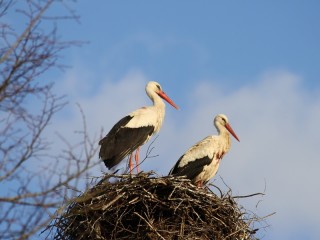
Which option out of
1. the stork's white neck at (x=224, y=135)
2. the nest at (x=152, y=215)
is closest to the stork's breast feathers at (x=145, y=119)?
the stork's white neck at (x=224, y=135)

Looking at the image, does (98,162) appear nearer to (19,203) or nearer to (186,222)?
(19,203)

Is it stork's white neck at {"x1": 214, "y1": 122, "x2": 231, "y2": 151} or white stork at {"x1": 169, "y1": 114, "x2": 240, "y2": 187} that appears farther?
stork's white neck at {"x1": 214, "y1": 122, "x2": 231, "y2": 151}

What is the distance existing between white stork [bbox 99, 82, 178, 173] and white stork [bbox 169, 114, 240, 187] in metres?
0.73

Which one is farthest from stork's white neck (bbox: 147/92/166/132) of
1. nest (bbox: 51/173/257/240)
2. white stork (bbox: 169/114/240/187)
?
nest (bbox: 51/173/257/240)

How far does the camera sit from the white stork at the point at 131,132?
1110cm

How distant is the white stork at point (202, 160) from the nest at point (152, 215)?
1.70m

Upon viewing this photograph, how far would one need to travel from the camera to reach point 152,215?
30.5 feet

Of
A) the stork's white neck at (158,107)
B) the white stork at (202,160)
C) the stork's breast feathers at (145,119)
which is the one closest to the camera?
the white stork at (202,160)

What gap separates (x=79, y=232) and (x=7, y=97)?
18.3 feet

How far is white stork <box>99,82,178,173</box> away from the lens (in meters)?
11.1

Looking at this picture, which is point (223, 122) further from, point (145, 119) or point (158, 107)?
point (145, 119)

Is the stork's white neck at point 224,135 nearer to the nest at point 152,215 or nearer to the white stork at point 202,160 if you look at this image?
the white stork at point 202,160

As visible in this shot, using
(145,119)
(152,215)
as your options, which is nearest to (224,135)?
(145,119)

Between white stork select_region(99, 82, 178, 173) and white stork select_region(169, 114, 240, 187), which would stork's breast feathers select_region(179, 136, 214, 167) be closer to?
white stork select_region(169, 114, 240, 187)
